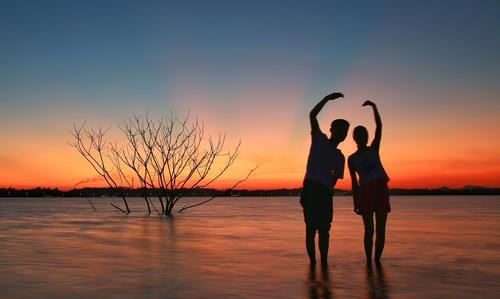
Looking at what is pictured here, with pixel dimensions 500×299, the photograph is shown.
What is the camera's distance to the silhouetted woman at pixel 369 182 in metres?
6.48

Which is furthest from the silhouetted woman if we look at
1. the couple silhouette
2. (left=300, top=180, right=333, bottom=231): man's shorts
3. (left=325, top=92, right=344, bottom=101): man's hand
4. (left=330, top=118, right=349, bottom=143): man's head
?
(left=325, top=92, right=344, bottom=101): man's hand

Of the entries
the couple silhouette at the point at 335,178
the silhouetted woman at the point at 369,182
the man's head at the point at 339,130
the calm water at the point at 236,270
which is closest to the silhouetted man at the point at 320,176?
the couple silhouette at the point at 335,178

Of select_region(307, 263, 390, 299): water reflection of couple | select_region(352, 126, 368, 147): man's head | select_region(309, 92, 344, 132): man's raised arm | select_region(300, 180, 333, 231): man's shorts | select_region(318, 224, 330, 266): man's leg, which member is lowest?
select_region(307, 263, 390, 299): water reflection of couple

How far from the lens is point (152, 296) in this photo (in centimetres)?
478

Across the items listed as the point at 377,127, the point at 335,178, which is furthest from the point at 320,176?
the point at 377,127

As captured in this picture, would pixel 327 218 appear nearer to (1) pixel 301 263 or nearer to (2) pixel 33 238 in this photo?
(1) pixel 301 263

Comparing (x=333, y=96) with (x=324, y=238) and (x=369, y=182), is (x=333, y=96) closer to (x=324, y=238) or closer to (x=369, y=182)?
(x=369, y=182)

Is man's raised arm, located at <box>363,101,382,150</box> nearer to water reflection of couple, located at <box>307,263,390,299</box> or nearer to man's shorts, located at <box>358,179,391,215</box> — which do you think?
man's shorts, located at <box>358,179,391,215</box>

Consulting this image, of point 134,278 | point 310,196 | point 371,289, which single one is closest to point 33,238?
point 134,278

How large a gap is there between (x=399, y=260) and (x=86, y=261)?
162 inches

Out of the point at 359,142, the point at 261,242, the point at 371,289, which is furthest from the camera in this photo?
the point at 261,242

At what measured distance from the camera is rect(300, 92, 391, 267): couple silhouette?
6160 millimetres

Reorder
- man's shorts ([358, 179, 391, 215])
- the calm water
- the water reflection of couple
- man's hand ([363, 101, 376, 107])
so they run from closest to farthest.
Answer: the water reflection of couple → the calm water → man's shorts ([358, 179, 391, 215]) → man's hand ([363, 101, 376, 107])

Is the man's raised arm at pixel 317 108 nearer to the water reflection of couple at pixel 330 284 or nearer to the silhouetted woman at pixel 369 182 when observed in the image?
the silhouetted woman at pixel 369 182
